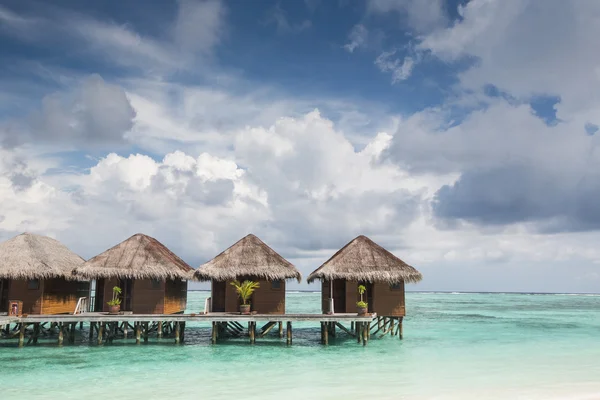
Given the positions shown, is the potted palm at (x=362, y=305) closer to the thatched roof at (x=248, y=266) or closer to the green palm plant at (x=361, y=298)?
the green palm plant at (x=361, y=298)

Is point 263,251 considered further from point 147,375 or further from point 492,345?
point 492,345

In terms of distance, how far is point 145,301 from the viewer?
2389cm

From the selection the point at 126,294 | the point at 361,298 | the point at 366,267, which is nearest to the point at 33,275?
the point at 126,294

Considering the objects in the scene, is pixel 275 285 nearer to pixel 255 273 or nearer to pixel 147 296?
pixel 255 273

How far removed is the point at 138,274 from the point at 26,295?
5.00 m

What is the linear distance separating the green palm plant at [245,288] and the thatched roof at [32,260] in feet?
23.8

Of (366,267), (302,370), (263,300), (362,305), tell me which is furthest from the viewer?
(366,267)

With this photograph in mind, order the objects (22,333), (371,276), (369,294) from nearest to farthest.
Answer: (22,333) → (371,276) → (369,294)

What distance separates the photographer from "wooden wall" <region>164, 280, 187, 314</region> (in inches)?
966

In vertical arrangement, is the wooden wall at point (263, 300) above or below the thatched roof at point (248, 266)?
below

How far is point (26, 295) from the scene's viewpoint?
77.0 ft

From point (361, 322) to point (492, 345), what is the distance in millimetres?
7184

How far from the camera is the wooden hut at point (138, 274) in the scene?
76.3ft

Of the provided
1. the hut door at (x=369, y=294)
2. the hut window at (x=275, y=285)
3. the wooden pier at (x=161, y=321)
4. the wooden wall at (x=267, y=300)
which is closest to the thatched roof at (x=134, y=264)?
the wooden pier at (x=161, y=321)
